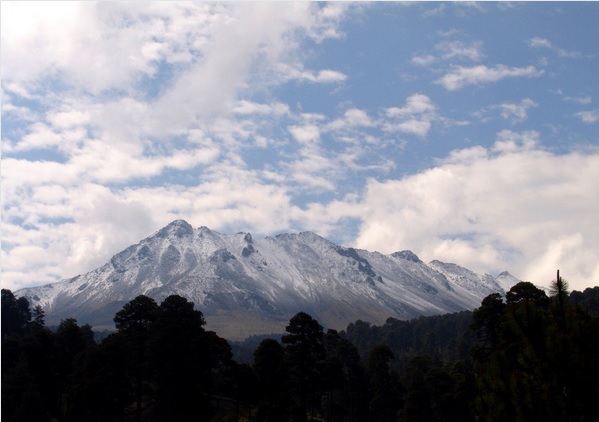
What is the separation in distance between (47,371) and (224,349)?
20.1 meters

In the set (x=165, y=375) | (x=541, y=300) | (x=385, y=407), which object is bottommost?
(x=385, y=407)

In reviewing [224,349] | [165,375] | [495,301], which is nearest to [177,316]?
[165,375]

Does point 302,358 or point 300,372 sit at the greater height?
point 302,358

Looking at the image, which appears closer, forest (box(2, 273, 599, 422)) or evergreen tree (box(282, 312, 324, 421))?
forest (box(2, 273, 599, 422))

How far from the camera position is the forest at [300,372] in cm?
1758

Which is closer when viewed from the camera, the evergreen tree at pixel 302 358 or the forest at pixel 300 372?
the forest at pixel 300 372

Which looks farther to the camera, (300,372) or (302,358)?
(302,358)

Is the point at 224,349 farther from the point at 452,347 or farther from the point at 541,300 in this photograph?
the point at 452,347

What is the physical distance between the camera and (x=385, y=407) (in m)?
81.6

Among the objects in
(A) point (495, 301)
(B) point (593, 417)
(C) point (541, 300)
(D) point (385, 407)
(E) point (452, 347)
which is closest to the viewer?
(B) point (593, 417)

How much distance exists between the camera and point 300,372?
55.7 m

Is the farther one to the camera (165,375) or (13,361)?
(13,361)

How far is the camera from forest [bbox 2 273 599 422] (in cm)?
1758

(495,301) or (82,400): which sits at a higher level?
(495,301)
